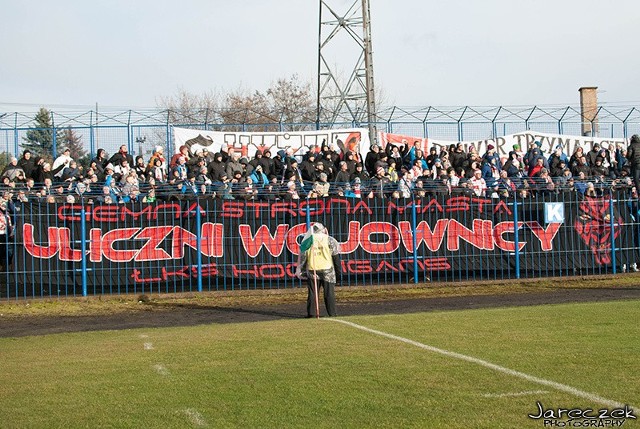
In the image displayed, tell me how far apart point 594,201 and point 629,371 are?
17.0 metres

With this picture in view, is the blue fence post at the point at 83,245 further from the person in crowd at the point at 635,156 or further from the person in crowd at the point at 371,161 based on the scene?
the person in crowd at the point at 635,156

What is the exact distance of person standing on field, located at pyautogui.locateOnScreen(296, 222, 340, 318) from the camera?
17.4m

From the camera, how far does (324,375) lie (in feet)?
30.6

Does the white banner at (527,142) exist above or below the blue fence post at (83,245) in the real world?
above

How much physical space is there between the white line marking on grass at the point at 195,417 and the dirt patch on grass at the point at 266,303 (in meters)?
9.73

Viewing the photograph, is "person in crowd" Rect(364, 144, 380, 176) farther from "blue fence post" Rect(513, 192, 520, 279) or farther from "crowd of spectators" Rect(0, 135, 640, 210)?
"blue fence post" Rect(513, 192, 520, 279)

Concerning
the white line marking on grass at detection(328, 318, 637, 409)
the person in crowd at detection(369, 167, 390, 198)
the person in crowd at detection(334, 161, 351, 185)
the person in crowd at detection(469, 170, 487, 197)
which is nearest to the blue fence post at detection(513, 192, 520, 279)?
the person in crowd at detection(469, 170, 487, 197)

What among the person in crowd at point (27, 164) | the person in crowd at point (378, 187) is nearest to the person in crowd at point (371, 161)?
the person in crowd at point (378, 187)

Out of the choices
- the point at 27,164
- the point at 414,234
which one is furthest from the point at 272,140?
the point at 27,164

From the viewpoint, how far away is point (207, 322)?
17828mm

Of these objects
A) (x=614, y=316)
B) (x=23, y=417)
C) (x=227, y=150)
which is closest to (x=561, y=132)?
(x=227, y=150)

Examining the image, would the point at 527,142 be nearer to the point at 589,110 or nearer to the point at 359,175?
the point at 589,110

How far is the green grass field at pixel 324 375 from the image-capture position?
7.38 m

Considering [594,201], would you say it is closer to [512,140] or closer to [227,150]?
[512,140]
